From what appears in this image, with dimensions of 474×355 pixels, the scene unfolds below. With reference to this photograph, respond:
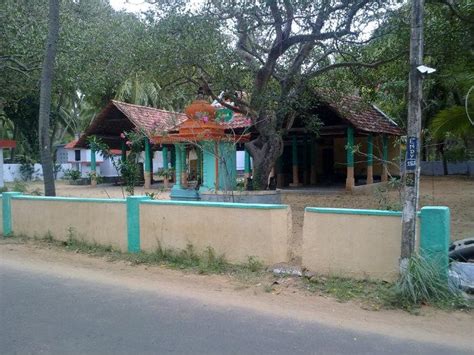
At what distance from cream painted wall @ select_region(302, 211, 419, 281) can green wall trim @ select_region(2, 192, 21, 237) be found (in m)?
7.32

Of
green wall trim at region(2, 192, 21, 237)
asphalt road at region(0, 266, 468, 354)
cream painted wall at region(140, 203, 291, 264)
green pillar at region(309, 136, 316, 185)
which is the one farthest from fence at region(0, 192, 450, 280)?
green pillar at region(309, 136, 316, 185)

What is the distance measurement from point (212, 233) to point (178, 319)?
2516 millimetres

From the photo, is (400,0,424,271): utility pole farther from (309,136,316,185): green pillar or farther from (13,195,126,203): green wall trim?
(309,136,316,185): green pillar

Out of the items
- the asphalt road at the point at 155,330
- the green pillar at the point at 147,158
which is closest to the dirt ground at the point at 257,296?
the asphalt road at the point at 155,330

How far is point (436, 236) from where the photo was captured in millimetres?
5867

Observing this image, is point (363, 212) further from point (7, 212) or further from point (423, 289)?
point (7, 212)

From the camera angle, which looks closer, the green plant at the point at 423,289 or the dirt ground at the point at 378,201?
the green plant at the point at 423,289

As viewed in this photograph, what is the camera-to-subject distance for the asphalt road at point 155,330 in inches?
171

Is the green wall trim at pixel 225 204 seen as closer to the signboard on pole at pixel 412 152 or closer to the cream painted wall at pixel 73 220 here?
the cream painted wall at pixel 73 220

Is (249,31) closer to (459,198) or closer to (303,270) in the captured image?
(303,270)

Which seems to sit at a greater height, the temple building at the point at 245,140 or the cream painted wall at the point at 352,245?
the temple building at the point at 245,140

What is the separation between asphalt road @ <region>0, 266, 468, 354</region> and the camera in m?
4.36

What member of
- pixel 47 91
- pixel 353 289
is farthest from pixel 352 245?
pixel 47 91

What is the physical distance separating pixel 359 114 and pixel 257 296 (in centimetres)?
1616
